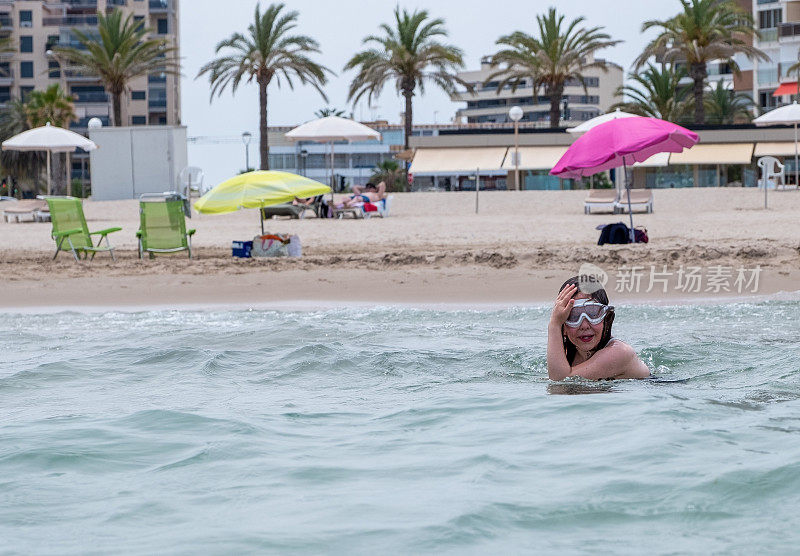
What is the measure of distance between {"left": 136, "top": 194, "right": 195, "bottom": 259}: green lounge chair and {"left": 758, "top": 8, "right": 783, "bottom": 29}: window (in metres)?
59.3

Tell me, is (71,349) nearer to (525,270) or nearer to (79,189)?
(525,270)

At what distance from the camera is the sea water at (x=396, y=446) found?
185 inches

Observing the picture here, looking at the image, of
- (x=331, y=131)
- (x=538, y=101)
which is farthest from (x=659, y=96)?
(x=538, y=101)

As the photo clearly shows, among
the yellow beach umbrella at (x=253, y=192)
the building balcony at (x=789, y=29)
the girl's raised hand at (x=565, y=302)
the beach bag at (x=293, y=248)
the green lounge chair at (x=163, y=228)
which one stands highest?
the building balcony at (x=789, y=29)

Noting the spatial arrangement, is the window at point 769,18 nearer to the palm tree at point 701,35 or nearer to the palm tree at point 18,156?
the palm tree at point 701,35

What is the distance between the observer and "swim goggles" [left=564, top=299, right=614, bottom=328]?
6125 millimetres

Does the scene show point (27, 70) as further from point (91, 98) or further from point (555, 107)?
point (555, 107)

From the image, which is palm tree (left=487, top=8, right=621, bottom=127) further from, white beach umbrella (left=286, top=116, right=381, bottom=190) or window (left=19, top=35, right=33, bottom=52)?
window (left=19, top=35, right=33, bottom=52)

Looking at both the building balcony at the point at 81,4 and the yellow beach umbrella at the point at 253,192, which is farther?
the building balcony at the point at 81,4

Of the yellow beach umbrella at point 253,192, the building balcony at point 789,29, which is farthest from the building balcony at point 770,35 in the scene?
the yellow beach umbrella at point 253,192

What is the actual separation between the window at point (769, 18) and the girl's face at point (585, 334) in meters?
66.3

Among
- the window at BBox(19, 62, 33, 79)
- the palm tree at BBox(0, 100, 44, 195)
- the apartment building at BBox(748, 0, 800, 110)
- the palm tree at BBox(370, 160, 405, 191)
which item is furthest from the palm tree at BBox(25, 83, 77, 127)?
the apartment building at BBox(748, 0, 800, 110)

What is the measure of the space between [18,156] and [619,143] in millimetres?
63567

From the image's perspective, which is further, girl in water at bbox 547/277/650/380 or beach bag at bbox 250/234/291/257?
beach bag at bbox 250/234/291/257
